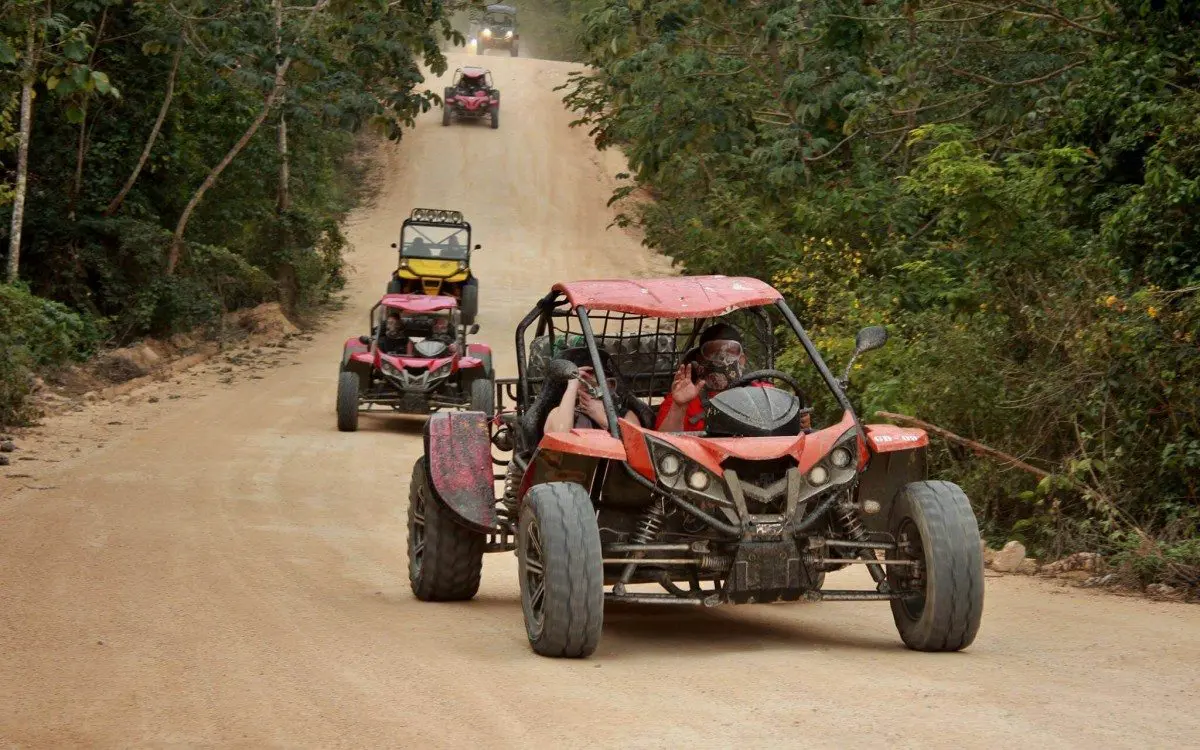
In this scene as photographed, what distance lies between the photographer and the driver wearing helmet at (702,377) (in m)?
7.75

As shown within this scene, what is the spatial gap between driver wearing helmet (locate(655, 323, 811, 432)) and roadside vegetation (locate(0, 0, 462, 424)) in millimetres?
10100

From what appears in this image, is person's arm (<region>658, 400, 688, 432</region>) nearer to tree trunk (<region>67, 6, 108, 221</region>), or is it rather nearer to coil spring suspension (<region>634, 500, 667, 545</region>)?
coil spring suspension (<region>634, 500, 667, 545</region>)

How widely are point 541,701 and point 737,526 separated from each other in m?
1.29

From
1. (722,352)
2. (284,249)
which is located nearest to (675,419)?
(722,352)

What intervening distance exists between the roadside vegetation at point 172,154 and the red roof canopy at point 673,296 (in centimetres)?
986

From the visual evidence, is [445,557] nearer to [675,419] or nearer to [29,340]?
[675,419]

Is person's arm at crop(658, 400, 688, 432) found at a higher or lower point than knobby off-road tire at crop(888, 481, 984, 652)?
higher

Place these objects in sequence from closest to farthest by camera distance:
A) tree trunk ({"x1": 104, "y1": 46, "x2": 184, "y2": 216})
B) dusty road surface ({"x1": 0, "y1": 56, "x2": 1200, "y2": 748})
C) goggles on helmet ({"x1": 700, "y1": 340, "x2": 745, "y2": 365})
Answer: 1. dusty road surface ({"x1": 0, "y1": 56, "x2": 1200, "y2": 748})
2. goggles on helmet ({"x1": 700, "y1": 340, "x2": 745, "y2": 365})
3. tree trunk ({"x1": 104, "y1": 46, "x2": 184, "y2": 216})

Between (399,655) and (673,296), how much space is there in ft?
7.26

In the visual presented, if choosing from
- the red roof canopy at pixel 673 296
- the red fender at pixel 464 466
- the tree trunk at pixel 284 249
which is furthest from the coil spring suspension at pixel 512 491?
the tree trunk at pixel 284 249

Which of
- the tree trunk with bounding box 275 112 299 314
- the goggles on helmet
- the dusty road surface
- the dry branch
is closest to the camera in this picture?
the dusty road surface

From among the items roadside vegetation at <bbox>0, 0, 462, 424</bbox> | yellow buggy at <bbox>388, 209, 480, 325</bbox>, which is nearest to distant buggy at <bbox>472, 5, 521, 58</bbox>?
roadside vegetation at <bbox>0, 0, 462, 424</bbox>

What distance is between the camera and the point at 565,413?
24.9ft

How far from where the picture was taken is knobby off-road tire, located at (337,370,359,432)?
1808 centimetres
